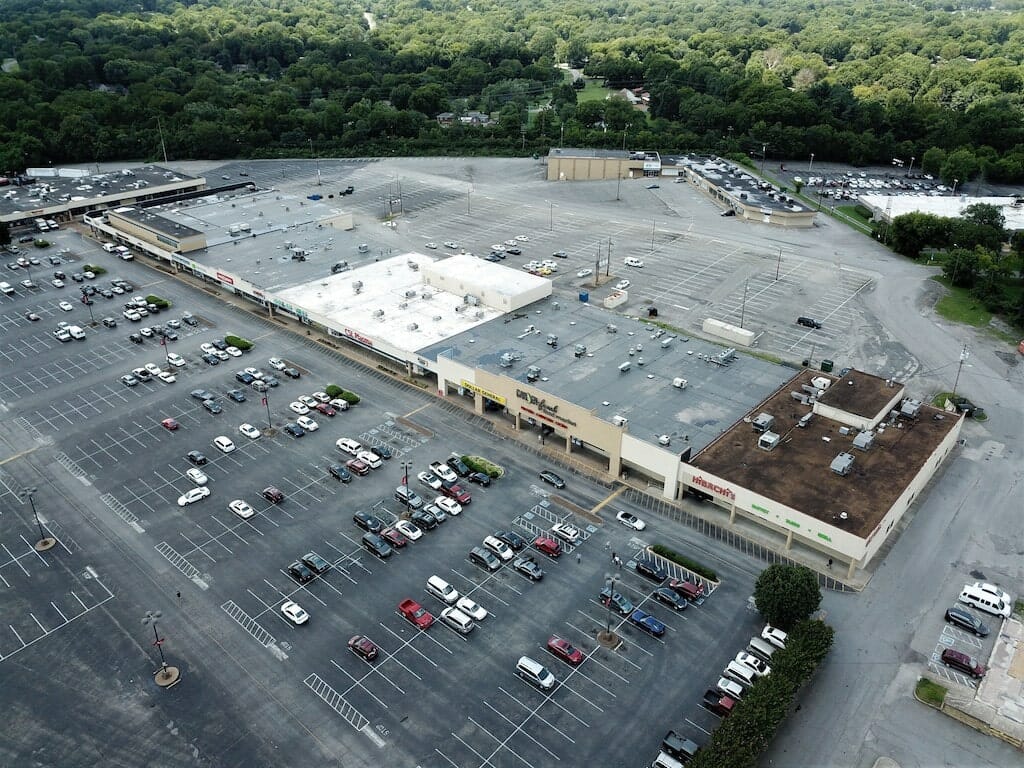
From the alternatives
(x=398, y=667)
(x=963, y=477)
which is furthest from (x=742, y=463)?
(x=398, y=667)

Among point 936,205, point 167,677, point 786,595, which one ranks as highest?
point 936,205

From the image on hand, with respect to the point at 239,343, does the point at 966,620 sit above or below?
above

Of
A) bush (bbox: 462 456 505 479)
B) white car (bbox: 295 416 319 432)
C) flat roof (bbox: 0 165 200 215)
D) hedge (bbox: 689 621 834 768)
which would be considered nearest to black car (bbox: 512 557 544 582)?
bush (bbox: 462 456 505 479)

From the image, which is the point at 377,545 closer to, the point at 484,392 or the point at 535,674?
the point at 535,674

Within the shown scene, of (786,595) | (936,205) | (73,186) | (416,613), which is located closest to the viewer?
(786,595)

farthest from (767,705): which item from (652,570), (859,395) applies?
(859,395)

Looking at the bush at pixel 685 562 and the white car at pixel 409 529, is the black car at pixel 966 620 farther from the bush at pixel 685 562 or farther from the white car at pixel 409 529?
the white car at pixel 409 529
